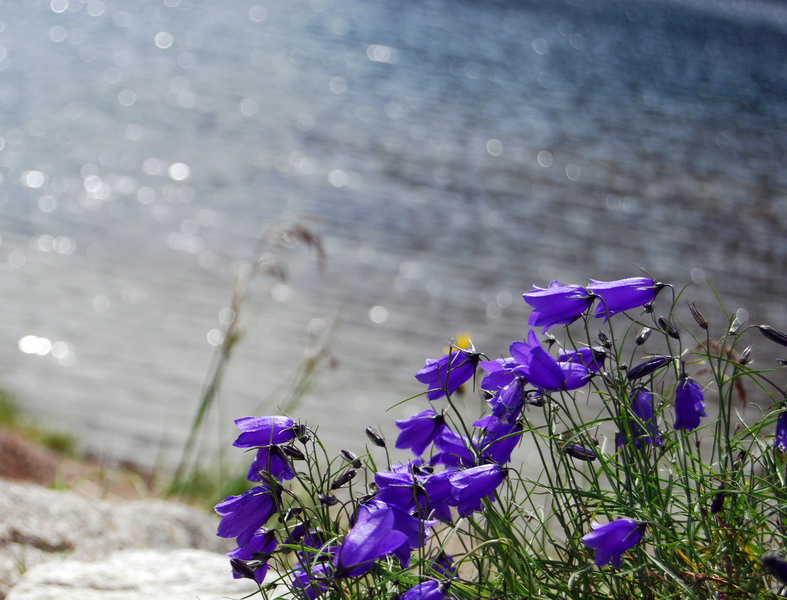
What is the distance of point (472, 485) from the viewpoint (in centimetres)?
128

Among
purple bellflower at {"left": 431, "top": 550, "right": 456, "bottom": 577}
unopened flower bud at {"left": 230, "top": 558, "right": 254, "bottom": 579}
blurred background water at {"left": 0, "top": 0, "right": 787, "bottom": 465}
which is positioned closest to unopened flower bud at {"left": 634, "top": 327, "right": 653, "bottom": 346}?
purple bellflower at {"left": 431, "top": 550, "right": 456, "bottom": 577}

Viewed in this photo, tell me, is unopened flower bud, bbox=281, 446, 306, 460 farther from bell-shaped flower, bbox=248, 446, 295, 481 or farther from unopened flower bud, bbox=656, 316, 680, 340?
unopened flower bud, bbox=656, 316, 680, 340

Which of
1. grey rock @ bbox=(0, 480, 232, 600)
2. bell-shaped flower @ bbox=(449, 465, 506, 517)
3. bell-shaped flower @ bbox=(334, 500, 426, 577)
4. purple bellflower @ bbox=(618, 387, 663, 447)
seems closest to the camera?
bell-shaped flower @ bbox=(334, 500, 426, 577)

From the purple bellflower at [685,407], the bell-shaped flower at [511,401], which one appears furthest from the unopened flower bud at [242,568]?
the purple bellflower at [685,407]

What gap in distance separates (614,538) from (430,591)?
0.28 metres

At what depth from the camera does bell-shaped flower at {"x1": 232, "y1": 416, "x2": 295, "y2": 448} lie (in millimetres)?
1390

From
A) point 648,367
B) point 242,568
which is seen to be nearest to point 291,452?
point 242,568

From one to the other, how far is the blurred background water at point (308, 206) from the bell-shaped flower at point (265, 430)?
2.42 m

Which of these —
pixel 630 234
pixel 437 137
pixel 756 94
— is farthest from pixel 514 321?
pixel 756 94

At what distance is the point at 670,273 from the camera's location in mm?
9875

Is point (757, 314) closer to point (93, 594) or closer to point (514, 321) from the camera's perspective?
point (514, 321)

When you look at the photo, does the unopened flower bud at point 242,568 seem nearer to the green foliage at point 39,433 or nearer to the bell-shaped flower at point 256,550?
the bell-shaped flower at point 256,550

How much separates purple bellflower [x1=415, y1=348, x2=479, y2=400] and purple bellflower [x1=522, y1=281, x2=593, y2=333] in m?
0.13

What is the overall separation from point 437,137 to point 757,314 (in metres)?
7.17
